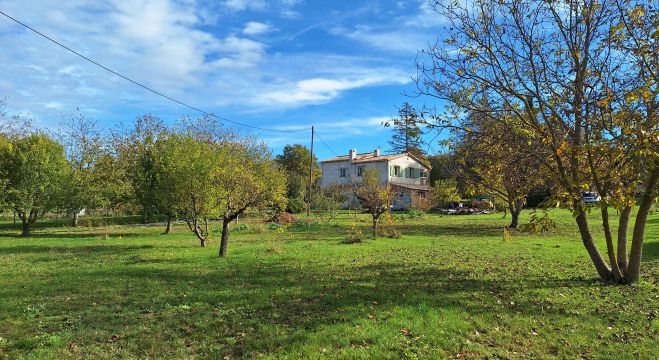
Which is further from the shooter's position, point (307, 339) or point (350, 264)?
point (350, 264)

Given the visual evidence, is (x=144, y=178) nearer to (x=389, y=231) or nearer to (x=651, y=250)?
(x=389, y=231)

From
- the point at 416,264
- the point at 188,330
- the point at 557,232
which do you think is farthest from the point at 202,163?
the point at 557,232

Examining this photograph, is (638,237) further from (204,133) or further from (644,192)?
(204,133)

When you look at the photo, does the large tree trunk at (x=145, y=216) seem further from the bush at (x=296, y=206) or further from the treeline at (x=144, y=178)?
the bush at (x=296, y=206)

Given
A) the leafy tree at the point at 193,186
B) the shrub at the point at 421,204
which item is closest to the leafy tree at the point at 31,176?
the leafy tree at the point at 193,186

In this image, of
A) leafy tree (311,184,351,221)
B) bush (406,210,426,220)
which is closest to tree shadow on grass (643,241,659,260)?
leafy tree (311,184,351,221)

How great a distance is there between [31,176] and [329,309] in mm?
25885

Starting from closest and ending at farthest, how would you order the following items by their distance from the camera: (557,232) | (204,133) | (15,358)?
(15,358), (557,232), (204,133)

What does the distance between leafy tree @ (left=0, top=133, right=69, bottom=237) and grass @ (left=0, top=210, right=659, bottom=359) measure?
15116 mm

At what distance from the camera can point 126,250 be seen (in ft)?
57.8

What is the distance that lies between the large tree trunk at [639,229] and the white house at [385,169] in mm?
51210

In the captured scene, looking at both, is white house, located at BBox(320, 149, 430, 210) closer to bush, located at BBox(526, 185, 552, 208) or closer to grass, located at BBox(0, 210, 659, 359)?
bush, located at BBox(526, 185, 552, 208)

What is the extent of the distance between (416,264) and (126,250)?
1158 cm

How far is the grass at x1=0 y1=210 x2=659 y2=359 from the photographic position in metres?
5.73
